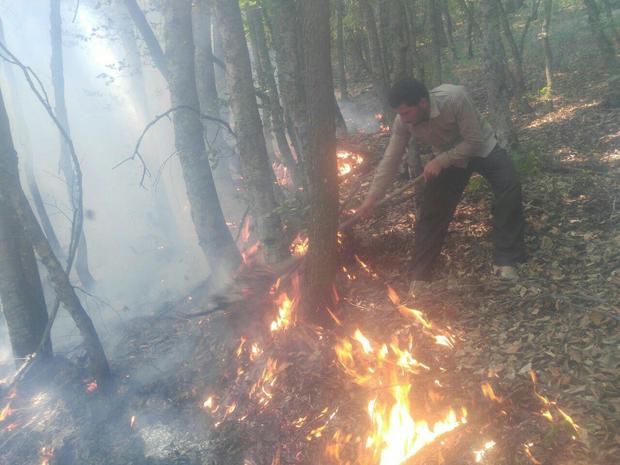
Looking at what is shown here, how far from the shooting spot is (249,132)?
616cm

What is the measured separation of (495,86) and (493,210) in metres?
3.30

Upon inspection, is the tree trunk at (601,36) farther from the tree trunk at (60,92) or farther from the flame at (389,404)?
the tree trunk at (60,92)

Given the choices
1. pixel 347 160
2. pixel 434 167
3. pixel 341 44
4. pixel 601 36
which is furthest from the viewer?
pixel 341 44

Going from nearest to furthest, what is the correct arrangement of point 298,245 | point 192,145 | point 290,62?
point 290,62 → point 298,245 → point 192,145

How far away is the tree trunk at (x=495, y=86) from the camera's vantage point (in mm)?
7223

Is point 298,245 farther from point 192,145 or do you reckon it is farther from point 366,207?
point 192,145

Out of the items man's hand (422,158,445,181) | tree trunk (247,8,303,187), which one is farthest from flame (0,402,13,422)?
man's hand (422,158,445,181)

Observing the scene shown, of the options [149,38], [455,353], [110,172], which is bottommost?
[110,172]

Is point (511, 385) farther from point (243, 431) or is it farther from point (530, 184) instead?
point (530, 184)

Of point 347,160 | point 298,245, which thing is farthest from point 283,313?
point 347,160

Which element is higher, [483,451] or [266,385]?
[483,451]

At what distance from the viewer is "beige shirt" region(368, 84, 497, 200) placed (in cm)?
443

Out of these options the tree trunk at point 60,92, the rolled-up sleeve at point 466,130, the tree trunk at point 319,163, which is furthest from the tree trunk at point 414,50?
the tree trunk at point 60,92

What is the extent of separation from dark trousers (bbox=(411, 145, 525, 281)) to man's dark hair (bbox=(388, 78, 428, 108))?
835 millimetres
